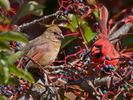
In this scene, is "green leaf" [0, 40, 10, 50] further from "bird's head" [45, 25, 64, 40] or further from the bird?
"bird's head" [45, 25, 64, 40]

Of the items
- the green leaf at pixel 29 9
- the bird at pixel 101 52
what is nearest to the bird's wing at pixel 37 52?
the bird at pixel 101 52

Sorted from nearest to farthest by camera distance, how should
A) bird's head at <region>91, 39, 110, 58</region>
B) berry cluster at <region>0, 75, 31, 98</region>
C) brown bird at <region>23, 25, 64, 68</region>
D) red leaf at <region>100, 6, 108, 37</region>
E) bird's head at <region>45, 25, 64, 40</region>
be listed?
1. berry cluster at <region>0, 75, 31, 98</region>
2. bird's head at <region>91, 39, 110, 58</region>
3. red leaf at <region>100, 6, 108, 37</region>
4. brown bird at <region>23, 25, 64, 68</region>
5. bird's head at <region>45, 25, 64, 40</region>

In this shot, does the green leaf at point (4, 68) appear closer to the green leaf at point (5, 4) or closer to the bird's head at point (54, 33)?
A: the green leaf at point (5, 4)

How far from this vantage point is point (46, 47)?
135 inches

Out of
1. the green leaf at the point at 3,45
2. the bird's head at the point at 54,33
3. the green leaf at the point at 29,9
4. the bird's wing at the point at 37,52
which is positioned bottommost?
the bird's wing at the point at 37,52

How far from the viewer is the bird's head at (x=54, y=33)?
3.56 m

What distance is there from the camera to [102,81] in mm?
2590

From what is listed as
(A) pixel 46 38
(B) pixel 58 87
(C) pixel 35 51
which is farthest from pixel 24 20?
(B) pixel 58 87

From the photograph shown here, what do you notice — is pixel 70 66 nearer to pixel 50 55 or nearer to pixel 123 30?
pixel 50 55

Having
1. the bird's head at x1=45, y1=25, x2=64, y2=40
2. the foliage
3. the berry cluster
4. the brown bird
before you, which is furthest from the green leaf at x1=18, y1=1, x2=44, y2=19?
the bird's head at x1=45, y1=25, x2=64, y2=40

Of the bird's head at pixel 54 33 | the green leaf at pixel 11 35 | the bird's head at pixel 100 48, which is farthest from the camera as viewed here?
the bird's head at pixel 54 33

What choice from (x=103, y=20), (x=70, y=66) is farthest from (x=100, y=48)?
(x=103, y=20)

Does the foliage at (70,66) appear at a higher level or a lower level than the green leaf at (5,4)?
lower

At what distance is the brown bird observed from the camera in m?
3.26
